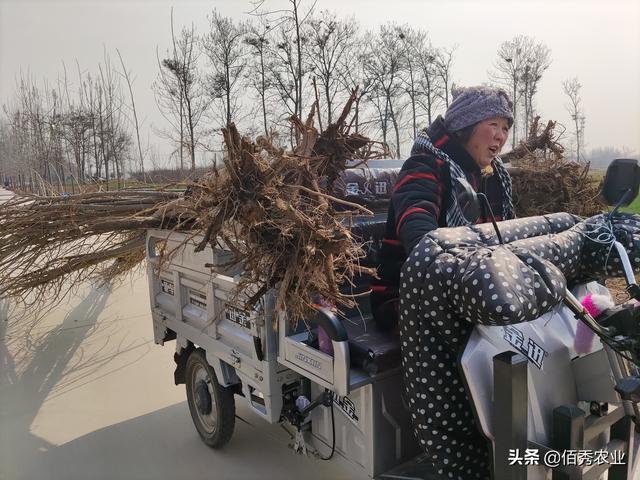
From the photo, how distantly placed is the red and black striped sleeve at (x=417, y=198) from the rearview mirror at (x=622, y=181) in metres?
0.63

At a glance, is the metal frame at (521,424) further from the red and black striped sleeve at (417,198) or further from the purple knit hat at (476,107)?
the purple knit hat at (476,107)

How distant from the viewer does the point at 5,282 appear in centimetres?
364

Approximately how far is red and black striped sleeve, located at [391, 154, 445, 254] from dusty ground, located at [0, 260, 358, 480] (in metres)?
1.58

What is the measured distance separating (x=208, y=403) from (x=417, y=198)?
6.30 ft

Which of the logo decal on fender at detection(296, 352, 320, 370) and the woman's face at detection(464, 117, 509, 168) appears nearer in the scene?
the logo decal on fender at detection(296, 352, 320, 370)

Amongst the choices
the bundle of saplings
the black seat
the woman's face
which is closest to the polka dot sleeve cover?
the black seat

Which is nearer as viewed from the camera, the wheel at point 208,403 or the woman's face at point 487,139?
the woman's face at point 487,139

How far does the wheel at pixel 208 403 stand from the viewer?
9.73 feet

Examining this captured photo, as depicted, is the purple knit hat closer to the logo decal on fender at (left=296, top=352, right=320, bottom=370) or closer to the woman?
the woman

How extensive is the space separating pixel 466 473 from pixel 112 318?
5.30 m

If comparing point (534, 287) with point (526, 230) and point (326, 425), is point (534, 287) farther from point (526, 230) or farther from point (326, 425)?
point (326, 425)

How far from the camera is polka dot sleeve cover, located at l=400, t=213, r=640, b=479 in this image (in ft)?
4.54

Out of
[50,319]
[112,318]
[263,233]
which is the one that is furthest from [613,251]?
[50,319]

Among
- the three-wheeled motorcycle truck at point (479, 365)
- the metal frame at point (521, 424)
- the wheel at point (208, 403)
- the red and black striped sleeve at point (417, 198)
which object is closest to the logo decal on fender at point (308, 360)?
the three-wheeled motorcycle truck at point (479, 365)
